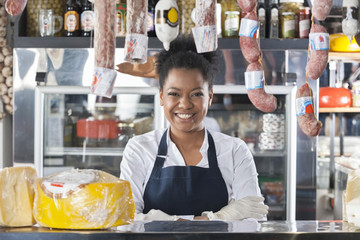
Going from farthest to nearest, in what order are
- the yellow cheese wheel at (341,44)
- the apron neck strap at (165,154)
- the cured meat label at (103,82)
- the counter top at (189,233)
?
1. the yellow cheese wheel at (341,44)
2. the apron neck strap at (165,154)
3. the cured meat label at (103,82)
4. the counter top at (189,233)

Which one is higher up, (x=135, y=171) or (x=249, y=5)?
(x=249, y=5)

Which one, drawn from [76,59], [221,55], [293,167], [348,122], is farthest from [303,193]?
[348,122]

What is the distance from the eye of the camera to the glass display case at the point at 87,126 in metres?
3.33

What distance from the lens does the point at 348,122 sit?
5.26 m

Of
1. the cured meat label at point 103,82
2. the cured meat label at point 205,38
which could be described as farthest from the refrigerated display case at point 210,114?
the cured meat label at point 103,82

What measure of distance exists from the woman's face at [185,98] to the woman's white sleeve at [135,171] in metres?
0.24

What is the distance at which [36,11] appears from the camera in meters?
3.41

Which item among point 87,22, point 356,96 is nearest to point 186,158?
point 87,22

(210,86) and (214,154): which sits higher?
(210,86)

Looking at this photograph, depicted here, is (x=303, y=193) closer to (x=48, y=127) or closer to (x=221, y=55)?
(x=221, y=55)

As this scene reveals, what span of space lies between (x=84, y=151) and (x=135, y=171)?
3.91 ft

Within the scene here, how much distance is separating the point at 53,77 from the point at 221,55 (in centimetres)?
120

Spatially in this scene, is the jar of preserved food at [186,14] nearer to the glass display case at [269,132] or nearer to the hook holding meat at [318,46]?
the glass display case at [269,132]

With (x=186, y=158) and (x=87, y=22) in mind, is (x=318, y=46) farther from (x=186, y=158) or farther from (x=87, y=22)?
(x=87, y=22)
